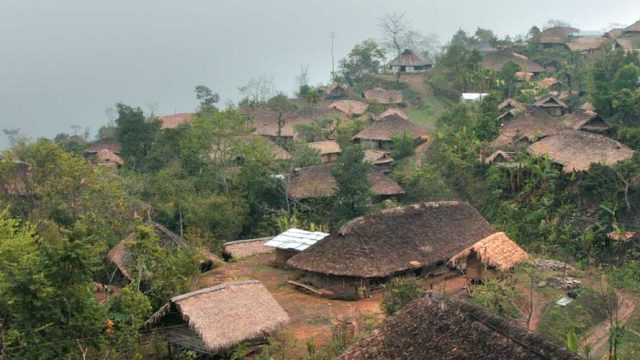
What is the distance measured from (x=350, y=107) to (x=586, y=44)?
63.6 ft

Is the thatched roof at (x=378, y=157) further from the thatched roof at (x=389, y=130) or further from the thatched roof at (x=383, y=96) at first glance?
the thatched roof at (x=383, y=96)

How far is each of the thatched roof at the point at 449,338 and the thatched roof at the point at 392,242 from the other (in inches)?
263

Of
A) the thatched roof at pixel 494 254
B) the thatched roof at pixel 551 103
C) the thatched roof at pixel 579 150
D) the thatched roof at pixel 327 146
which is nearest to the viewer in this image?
the thatched roof at pixel 494 254

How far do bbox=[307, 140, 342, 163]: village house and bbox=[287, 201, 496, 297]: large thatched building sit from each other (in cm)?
1573

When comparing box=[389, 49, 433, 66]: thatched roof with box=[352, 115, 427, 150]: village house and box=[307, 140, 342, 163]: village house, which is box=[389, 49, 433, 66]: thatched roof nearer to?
box=[352, 115, 427, 150]: village house

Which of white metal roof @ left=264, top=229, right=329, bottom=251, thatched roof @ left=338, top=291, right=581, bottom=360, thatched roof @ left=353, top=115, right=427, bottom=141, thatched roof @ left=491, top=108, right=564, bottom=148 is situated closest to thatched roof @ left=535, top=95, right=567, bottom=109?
thatched roof @ left=491, top=108, right=564, bottom=148

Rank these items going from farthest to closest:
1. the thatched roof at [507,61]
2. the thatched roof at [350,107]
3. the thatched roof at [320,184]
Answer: the thatched roof at [507,61]
the thatched roof at [350,107]
the thatched roof at [320,184]

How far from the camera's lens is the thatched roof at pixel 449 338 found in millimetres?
9562

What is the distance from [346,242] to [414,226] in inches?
101

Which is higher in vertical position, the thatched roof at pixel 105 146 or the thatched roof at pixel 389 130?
the thatched roof at pixel 389 130

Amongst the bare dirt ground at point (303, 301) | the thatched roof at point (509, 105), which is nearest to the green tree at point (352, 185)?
the bare dirt ground at point (303, 301)

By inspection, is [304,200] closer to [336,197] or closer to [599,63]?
[336,197]

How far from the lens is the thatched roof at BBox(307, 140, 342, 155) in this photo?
36.9 metres

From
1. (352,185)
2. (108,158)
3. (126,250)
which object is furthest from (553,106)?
(108,158)
